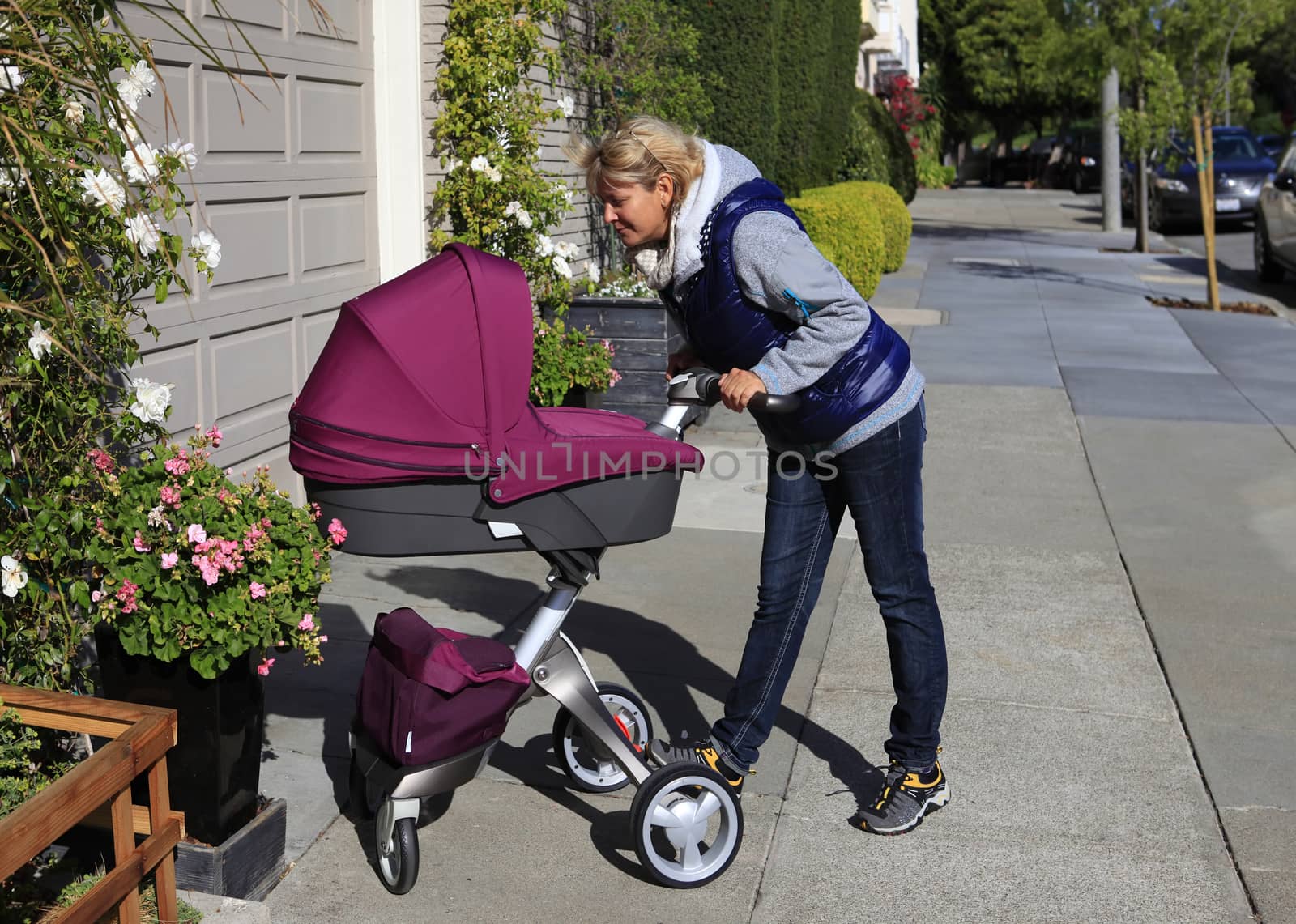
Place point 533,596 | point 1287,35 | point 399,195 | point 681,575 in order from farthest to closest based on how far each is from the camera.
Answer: point 1287,35, point 399,195, point 681,575, point 533,596

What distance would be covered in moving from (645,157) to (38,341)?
4.75 ft

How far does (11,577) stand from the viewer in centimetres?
319

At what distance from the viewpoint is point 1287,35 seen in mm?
59406

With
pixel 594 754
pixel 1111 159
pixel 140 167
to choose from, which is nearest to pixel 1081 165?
pixel 1111 159

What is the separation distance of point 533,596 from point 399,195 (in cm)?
266

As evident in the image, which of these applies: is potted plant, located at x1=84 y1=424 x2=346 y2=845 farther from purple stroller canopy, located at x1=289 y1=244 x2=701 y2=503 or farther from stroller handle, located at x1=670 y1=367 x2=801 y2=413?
stroller handle, located at x1=670 y1=367 x2=801 y2=413

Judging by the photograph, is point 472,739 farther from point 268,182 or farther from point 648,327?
point 648,327

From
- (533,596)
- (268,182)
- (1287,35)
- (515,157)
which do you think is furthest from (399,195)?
(1287,35)

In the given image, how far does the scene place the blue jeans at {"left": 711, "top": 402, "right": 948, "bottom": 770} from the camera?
364cm

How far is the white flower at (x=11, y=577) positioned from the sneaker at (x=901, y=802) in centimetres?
223

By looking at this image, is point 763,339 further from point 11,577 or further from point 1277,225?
point 1277,225

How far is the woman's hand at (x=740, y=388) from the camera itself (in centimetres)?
326

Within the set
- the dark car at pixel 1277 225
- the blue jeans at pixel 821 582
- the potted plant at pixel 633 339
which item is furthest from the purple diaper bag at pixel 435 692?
the dark car at pixel 1277 225

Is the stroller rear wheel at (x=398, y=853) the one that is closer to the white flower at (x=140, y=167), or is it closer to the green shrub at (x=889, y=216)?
the white flower at (x=140, y=167)
